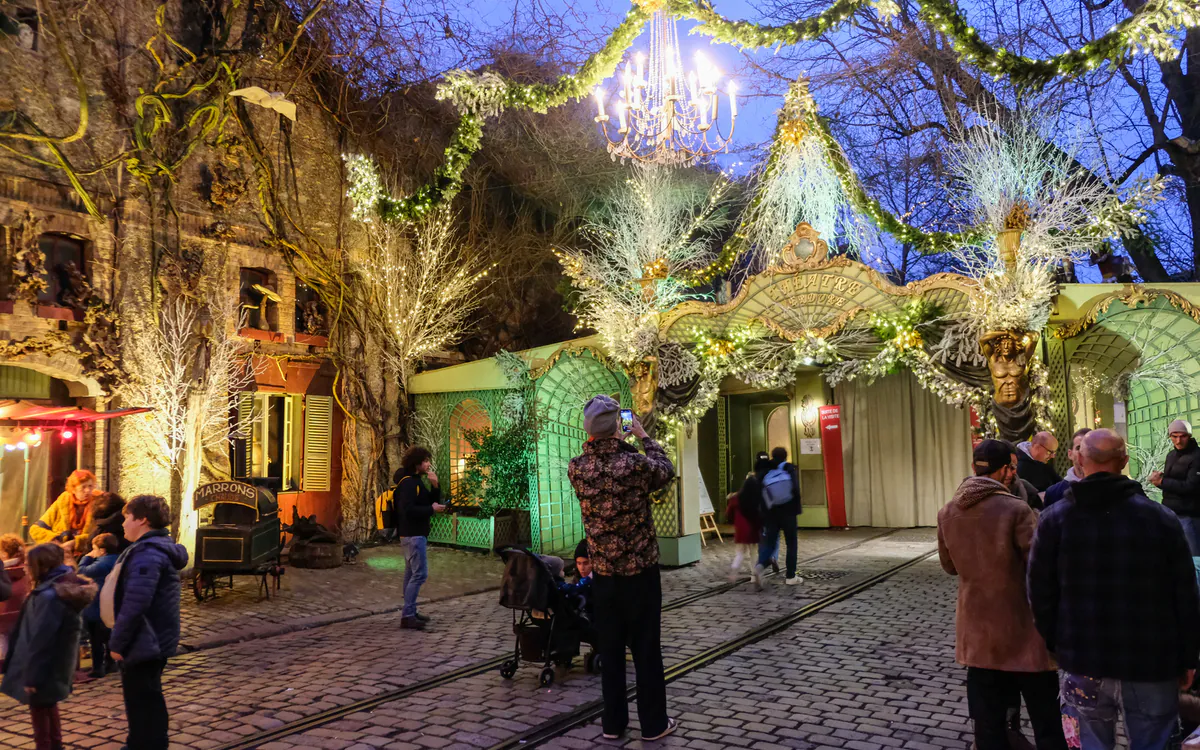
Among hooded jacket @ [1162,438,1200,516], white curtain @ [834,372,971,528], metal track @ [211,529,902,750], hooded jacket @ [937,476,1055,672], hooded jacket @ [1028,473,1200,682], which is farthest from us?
white curtain @ [834,372,971,528]

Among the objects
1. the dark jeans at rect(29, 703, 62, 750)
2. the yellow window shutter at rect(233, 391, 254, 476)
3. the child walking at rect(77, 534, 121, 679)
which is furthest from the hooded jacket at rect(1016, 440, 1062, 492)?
the yellow window shutter at rect(233, 391, 254, 476)

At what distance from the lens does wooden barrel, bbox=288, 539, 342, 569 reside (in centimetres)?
1280

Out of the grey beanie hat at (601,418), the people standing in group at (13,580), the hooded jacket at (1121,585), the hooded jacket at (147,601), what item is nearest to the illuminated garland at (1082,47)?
the grey beanie hat at (601,418)

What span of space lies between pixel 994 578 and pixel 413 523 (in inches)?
227

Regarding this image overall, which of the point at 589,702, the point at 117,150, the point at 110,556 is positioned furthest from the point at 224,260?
the point at 589,702

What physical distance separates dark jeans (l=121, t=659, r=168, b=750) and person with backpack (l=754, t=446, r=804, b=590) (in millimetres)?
7054

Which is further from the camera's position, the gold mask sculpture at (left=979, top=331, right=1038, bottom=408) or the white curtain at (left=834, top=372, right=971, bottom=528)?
the white curtain at (left=834, top=372, right=971, bottom=528)

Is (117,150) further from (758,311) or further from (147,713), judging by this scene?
(147,713)

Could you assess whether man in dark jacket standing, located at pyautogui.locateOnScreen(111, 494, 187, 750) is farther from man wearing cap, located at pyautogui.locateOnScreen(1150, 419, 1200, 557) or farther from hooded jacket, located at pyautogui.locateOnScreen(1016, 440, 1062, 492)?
man wearing cap, located at pyautogui.locateOnScreen(1150, 419, 1200, 557)

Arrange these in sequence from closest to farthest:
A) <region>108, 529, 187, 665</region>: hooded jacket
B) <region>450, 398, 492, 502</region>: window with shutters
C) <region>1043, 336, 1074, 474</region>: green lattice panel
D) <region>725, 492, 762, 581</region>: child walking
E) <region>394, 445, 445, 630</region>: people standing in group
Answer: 1. <region>108, 529, 187, 665</region>: hooded jacket
2. <region>394, 445, 445, 630</region>: people standing in group
3. <region>725, 492, 762, 581</region>: child walking
4. <region>1043, 336, 1074, 474</region>: green lattice panel
5. <region>450, 398, 492, 502</region>: window with shutters

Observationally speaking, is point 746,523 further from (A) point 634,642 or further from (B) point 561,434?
(A) point 634,642

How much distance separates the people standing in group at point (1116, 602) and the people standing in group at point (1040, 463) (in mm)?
4376

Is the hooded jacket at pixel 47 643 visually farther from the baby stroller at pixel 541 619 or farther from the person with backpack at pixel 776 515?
the person with backpack at pixel 776 515

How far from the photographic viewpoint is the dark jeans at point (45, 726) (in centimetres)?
448
